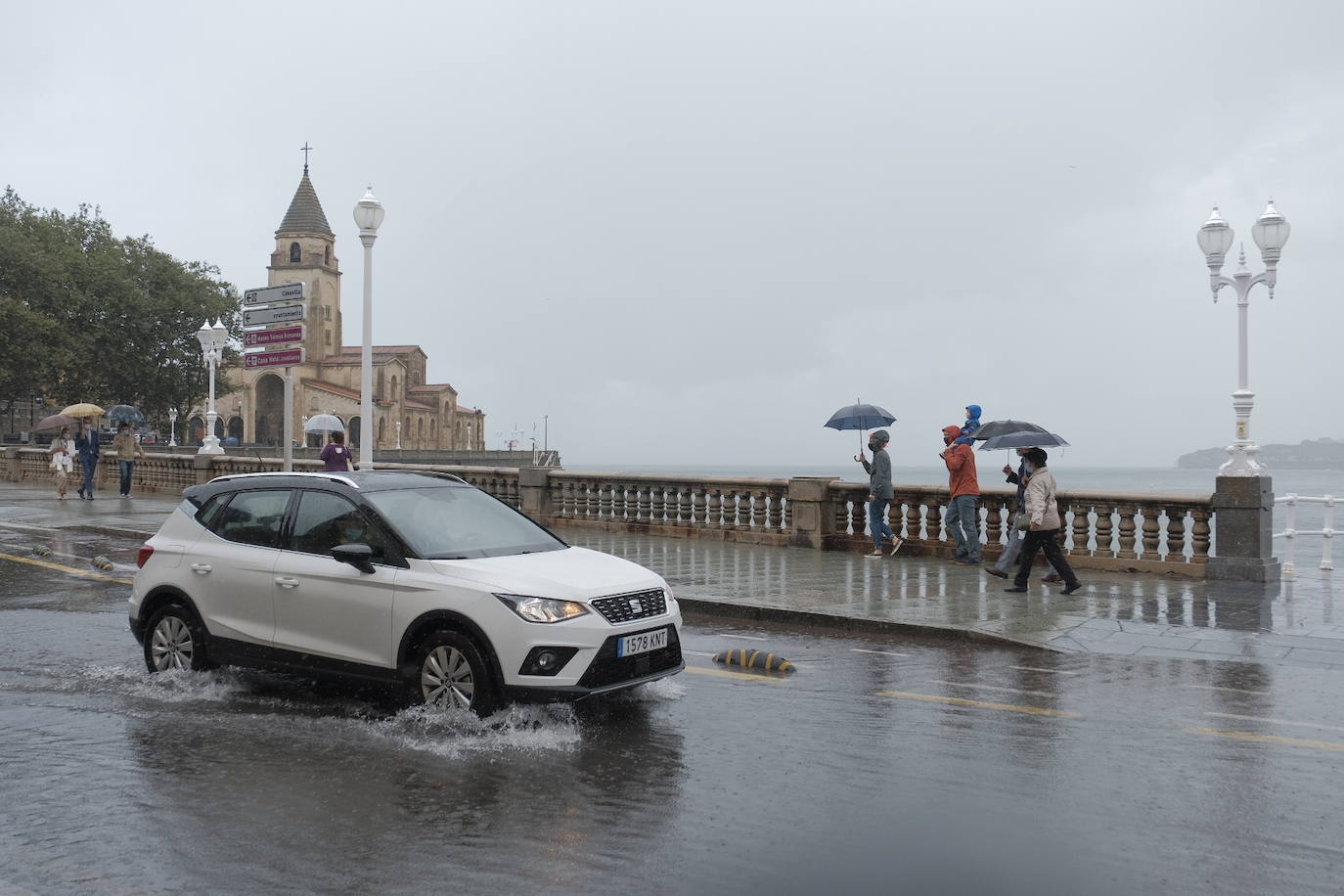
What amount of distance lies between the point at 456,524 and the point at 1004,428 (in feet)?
29.6

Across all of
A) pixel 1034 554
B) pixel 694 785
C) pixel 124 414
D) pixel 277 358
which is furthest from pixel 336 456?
pixel 124 414

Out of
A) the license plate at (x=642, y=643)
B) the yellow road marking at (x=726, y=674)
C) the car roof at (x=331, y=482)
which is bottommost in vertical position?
the yellow road marking at (x=726, y=674)

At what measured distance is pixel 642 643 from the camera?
6488 mm

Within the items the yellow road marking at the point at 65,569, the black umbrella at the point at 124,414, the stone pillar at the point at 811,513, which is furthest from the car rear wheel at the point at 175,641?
the black umbrella at the point at 124,414

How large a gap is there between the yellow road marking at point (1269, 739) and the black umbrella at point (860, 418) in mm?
10631

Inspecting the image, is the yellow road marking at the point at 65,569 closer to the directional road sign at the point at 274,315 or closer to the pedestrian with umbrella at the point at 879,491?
the directional road sign at the point at 274,315

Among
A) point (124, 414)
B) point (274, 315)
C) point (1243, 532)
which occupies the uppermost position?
point (274, 315)

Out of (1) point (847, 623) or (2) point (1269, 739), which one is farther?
(1) point (847, 623)

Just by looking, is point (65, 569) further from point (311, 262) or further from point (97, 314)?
point (311, 262)

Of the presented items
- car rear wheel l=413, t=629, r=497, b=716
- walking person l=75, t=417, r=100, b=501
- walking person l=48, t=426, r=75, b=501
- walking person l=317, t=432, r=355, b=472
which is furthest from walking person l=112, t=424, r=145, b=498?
car rear wheel l=413, t=629, r=497, b=716

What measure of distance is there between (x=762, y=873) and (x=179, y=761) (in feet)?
10.8

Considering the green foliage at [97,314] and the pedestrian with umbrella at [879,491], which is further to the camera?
the green foliage at [97,314]

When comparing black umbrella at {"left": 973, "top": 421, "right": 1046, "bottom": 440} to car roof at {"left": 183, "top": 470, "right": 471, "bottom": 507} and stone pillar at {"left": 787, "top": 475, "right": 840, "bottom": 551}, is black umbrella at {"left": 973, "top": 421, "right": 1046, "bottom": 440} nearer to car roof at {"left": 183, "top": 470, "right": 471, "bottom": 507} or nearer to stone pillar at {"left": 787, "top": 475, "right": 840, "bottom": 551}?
stone pillar at {"left": 787, "top": 475, "right": 840, "bottom": 551}

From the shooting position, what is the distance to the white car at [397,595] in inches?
244
